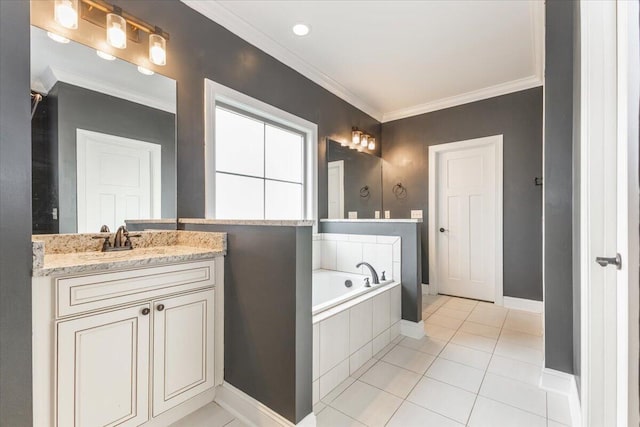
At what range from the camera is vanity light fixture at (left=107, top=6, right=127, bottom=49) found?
5.11 ft

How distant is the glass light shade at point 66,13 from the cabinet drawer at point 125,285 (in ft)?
4.31

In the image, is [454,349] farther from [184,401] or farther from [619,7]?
[619,7]

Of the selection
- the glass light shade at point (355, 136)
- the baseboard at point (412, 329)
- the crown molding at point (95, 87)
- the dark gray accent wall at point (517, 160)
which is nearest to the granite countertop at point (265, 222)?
the crown molding at point (95, 87)

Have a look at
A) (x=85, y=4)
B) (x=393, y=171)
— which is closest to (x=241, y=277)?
(x=85, y=4)

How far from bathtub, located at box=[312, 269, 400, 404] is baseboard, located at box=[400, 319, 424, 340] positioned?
0.05m

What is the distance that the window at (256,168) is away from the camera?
91.9 inches

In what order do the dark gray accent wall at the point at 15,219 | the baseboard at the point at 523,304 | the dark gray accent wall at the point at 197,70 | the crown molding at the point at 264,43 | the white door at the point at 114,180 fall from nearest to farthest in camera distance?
the dark gray accent wall at the point at 15,219 < the white door at the point at 114,180 < the dark gray accent wall at the point at 197,70 < the crown molding at the point at 264,43 < the baseboard at the point at 523,304

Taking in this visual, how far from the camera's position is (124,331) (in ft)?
4.05

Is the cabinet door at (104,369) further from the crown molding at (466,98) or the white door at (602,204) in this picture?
the crown molding at (466,98)

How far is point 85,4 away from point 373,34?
195 centimetres

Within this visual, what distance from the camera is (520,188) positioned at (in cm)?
322

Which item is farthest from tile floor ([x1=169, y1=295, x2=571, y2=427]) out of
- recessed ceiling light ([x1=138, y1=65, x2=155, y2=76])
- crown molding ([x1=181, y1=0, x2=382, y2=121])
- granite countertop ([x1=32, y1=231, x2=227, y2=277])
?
crown molding ([x1=181, y1=0, x2=382, y2=121])

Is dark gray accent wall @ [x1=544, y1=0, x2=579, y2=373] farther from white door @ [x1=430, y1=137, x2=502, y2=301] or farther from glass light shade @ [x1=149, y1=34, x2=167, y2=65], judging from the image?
glass light shade @ [x1=149, y1=34, x2=167, y2=65]

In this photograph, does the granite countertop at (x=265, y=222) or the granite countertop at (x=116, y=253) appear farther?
the granite countertop at (x=265, y=222)
